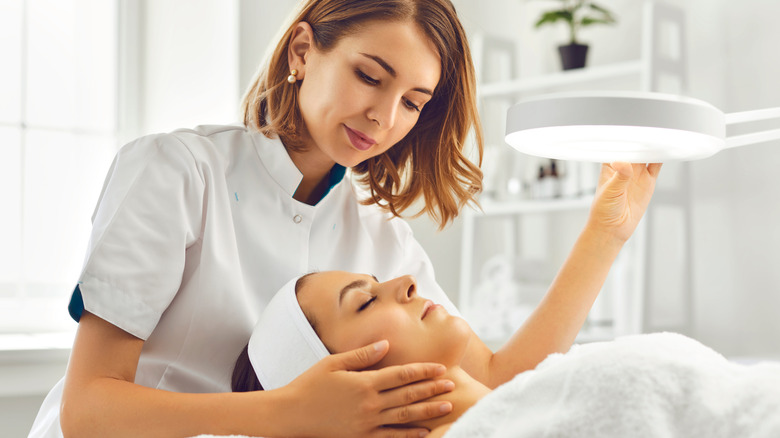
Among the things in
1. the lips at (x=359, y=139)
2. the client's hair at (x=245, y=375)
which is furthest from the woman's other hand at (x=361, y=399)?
the lips at (x=359, y=139)

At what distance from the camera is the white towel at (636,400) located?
76 cm

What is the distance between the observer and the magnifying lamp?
38.8 inches

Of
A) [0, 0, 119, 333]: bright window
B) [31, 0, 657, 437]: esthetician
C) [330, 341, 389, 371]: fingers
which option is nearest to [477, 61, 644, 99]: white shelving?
[31, 0, 657, 437]: esthetician

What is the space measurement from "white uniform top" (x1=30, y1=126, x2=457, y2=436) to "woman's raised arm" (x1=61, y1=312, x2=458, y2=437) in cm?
10

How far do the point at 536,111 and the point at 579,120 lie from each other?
0.07 m

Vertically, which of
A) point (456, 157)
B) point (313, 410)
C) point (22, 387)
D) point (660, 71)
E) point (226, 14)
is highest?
point (226, 14)

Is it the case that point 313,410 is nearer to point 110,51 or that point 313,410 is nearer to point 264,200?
point 264,200

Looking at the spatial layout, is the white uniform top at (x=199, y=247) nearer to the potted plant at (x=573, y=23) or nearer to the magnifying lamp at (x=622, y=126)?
the magnifying lamp at (x=622, y=126)

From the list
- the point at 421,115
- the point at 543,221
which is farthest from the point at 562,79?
the point at 421,115

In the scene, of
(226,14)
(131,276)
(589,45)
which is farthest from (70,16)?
(589,45)

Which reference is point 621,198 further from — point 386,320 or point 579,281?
point 386,320

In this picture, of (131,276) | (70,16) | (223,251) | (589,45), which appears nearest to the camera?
(131,276)

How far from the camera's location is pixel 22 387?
2.10 metres

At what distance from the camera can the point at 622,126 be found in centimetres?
102
